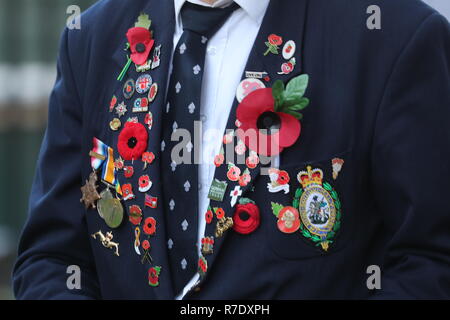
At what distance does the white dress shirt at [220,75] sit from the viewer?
1.93 metres

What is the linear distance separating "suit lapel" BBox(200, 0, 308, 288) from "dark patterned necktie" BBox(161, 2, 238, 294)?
0.06 metres

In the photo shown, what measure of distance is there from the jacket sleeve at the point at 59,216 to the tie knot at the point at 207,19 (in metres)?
0.35

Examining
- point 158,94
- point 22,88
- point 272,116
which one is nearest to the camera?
point 272,116

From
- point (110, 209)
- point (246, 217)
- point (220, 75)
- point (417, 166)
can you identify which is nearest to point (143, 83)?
point (220, 75)

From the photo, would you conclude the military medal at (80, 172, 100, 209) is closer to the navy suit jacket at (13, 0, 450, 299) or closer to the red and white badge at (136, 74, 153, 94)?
the navy suit jacket at (13, 0, 450, 299)

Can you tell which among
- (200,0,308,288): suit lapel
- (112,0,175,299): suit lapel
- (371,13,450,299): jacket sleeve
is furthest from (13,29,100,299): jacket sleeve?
(371,13,450,299): jacket sleeve

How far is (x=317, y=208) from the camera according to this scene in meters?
1.85

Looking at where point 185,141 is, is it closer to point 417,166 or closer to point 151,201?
point 151,201

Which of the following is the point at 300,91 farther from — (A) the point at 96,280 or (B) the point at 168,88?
(A) the point at 96,280

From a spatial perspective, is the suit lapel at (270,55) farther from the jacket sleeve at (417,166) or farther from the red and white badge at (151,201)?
the jacket sleeve at (417,166)

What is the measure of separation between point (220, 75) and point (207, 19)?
0.46 ft

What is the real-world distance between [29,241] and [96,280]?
19cm

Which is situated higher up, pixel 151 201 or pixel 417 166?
pixel 417 166

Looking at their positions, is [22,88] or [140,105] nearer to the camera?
[140,105]
